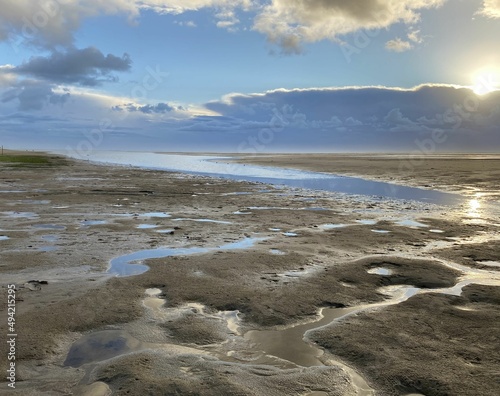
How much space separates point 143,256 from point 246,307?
4.38m

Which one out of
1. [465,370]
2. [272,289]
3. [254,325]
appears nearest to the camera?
[465,370]

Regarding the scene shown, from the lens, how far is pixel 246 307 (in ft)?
23.7

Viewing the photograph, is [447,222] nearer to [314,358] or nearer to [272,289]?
[272,289]

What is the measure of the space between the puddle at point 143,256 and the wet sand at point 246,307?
15 cm

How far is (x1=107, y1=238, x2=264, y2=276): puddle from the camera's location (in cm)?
938

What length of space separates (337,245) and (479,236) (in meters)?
5.06

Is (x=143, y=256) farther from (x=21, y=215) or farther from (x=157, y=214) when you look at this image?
(x=21, y=215)

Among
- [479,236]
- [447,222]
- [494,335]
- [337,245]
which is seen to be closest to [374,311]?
[494,335]

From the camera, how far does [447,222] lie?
16047 mm

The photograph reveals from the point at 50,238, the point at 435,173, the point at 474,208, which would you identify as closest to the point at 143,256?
the point at 50,238

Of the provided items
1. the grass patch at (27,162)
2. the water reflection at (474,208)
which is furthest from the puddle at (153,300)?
the grass patch at (27,162)

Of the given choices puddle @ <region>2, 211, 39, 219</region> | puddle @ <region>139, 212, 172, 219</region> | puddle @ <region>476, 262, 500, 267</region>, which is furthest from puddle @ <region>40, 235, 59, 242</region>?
puddle @ <region>476, 262, 500, 267</region>

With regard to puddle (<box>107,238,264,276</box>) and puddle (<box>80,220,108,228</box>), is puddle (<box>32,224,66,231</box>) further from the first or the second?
puddle (<box>107,238,264,276</box>)

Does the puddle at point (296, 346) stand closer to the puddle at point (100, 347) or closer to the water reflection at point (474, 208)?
the puddle at point (100, 347)
